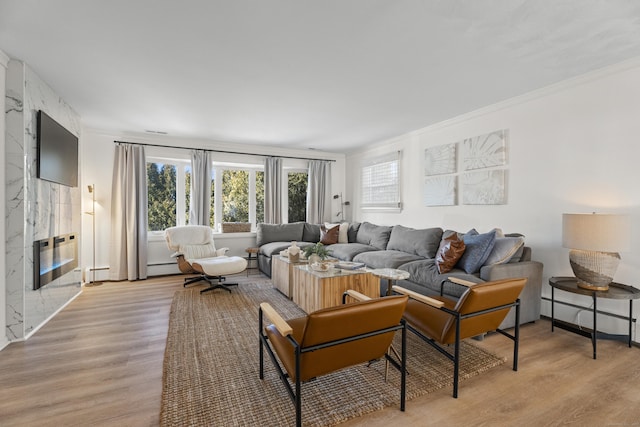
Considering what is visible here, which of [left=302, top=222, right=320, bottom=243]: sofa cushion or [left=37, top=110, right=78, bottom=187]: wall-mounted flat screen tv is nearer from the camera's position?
[left=37, top=110, right=78, bottom=187]: wall-mounted flat screen tv

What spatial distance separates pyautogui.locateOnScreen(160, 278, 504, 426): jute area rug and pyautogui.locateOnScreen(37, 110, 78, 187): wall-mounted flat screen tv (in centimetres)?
219

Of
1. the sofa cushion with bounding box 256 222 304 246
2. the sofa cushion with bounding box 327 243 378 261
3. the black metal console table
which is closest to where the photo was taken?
the black metal console table

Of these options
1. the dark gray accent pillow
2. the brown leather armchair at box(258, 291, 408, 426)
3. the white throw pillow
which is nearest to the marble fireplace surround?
the brown leather armchair at box(258, 291, 408, 426)

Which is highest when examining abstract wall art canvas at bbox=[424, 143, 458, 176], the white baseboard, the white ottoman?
abstract wall art canvas at bbox=[424, 143, 458, 176]

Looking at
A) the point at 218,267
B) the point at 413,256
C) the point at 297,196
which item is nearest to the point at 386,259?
the point at 413,256

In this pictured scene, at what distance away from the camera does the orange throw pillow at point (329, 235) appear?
5836 millimetres

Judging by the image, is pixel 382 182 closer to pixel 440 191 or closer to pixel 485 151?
pixel 440 191

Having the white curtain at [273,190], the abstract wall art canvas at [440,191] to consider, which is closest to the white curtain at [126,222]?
the white curtain at [273,190]

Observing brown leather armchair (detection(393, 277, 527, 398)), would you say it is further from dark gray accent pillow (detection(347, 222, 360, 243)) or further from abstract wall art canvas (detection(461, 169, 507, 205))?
dark gray accent pillow (detection(347, 222, 360, 243))

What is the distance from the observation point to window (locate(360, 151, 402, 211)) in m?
5.49

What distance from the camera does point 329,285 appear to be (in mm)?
3072

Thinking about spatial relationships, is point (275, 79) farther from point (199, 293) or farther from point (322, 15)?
point (199, 293)

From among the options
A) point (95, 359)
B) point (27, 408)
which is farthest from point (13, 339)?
point (27, 408)

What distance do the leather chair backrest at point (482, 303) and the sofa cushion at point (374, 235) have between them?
290cm
